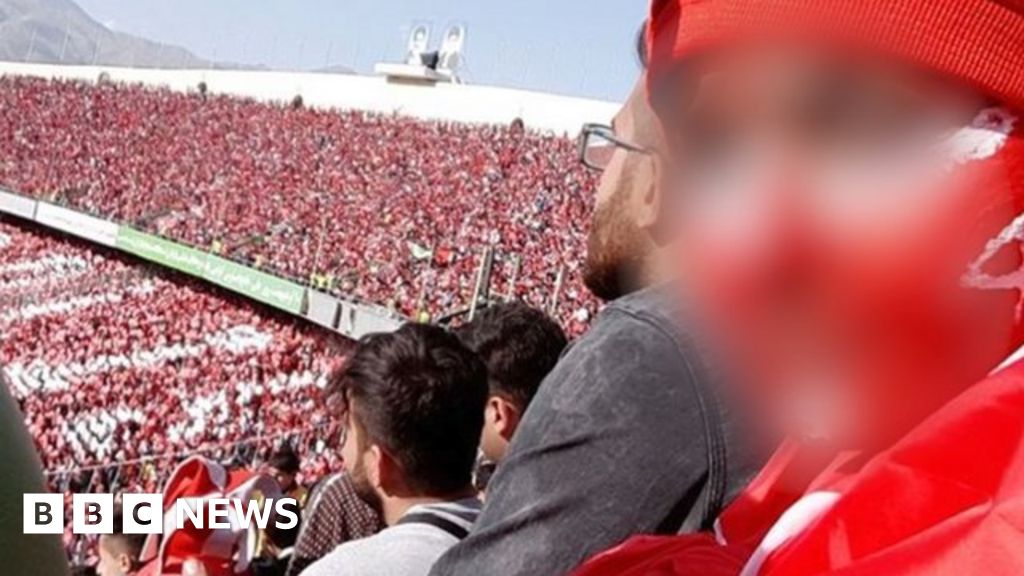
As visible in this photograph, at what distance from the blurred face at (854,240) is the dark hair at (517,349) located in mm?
1675

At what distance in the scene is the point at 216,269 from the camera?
21.2 meters

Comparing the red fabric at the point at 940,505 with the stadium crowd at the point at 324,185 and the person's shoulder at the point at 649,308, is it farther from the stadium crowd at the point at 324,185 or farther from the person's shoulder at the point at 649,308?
the stadium crowd at the point at 324,185

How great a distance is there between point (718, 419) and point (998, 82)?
0.53 metres

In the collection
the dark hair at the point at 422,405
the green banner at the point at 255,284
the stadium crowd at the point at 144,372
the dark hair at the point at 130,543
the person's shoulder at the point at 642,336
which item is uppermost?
the person's shoulder at the point at 642,336

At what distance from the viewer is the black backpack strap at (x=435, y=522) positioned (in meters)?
1.92

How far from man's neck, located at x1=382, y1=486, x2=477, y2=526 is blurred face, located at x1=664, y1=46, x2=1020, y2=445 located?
4.37 ft

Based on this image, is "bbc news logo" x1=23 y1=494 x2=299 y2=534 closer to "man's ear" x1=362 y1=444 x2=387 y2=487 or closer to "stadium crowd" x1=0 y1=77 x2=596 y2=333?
"man's ear" x1=362 y1=444 x2=387 y2=487

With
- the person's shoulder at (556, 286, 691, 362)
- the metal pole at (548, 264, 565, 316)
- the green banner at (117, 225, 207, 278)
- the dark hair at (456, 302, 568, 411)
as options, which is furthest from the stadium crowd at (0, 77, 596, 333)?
the person's shoulder at (556, 286, 691, 362)

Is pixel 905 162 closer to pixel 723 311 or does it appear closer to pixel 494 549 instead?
pixel 723 311

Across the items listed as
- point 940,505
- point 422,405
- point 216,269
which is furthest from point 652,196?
point 216,269

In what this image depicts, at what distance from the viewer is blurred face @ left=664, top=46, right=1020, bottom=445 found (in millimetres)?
733

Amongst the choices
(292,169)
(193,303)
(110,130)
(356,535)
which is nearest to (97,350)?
(193,303)

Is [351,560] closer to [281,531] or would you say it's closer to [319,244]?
[281,531]

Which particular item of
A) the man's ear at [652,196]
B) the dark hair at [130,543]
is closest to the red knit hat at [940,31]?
the man's ear at [652,196]
